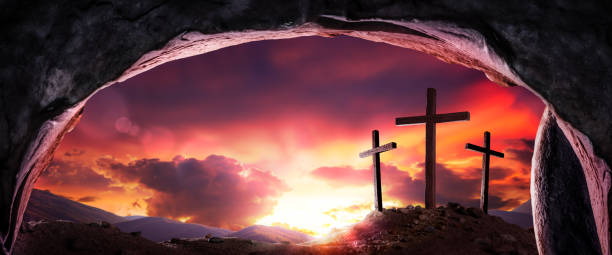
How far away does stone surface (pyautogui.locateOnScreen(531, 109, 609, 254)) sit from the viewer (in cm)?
315

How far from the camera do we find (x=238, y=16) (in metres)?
2.75

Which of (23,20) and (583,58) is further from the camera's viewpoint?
(23,20)

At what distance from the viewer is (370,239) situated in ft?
23.1

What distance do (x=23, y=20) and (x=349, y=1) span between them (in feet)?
8.58

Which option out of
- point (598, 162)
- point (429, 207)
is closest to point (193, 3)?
point (598, 162)

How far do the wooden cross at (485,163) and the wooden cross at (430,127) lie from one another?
1410 millimetres

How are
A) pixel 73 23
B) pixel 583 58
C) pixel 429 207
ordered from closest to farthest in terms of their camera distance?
pixel 583 58, pixel 73 23, pixel 429 207

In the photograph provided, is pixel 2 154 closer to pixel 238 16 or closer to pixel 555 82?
pixel 238 16

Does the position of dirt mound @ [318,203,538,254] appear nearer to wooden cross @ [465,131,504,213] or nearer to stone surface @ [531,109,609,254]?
wooden cross @ [465,131,504,213]

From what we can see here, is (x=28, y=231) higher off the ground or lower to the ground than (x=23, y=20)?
lower

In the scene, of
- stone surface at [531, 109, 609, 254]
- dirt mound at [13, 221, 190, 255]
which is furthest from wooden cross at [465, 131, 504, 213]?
dirt mound at [13, 221, 190, 255]

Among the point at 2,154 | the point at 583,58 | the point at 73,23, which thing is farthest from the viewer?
the point at 73,23

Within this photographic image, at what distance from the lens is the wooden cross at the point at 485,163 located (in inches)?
386

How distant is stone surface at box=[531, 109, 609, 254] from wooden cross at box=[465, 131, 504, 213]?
6.27 metres
